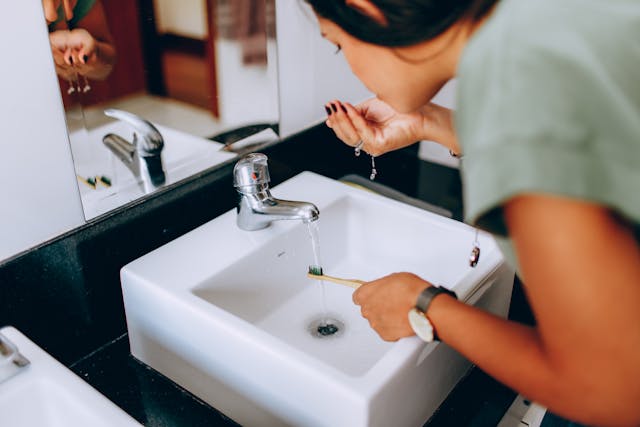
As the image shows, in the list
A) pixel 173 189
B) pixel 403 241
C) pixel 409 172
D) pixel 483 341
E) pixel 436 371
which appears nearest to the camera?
pixel 483 341

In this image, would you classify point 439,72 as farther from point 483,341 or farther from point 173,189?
point 173,189

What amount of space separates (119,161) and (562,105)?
2.55ft

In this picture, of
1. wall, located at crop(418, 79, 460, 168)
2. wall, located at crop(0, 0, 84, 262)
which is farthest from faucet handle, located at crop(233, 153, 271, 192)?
wall, located at crop(418, 79, 460, 168)

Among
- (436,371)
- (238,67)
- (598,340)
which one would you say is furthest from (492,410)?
(238,67)

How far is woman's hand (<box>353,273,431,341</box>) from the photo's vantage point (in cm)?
80

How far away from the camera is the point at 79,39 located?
928mm

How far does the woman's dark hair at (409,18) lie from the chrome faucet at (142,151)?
54cm

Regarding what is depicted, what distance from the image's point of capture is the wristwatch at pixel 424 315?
75cm

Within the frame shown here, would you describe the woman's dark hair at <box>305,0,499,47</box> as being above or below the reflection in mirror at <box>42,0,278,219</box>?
above

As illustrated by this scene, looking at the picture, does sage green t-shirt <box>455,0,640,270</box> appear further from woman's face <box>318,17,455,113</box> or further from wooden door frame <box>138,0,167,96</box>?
wooden door frame <box>138,0,167,96</box>

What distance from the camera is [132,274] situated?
3.21 feet

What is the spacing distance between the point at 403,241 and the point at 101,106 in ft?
2.00

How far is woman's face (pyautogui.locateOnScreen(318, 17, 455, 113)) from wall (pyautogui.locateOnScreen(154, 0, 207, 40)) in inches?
17.6

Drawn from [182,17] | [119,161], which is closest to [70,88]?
[119,161]
